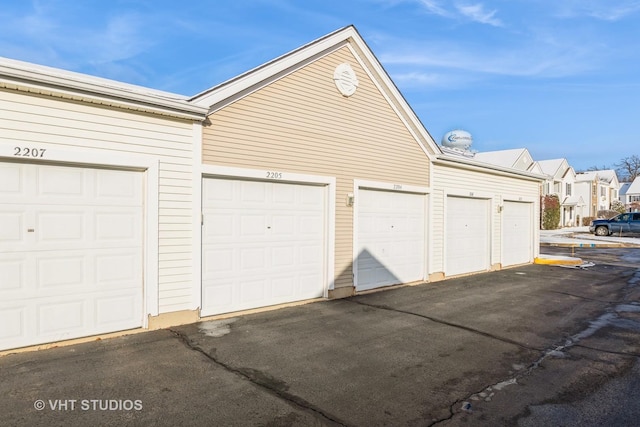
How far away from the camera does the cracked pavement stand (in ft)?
12.0

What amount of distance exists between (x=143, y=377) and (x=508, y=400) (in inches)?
153

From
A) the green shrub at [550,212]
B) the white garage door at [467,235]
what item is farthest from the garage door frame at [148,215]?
the green shrub at [550,212]

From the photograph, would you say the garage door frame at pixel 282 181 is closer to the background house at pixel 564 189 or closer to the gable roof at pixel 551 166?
the background house at pixel 564 189

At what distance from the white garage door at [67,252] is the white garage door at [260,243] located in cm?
123

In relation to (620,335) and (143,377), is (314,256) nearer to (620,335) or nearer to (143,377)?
(143,377)

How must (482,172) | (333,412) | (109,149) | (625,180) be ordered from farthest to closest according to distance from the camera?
1. (625,180)
2. (482,172)
3. (109,149)
4. (333,412)

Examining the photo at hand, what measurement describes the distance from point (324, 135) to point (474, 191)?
20.5 feet

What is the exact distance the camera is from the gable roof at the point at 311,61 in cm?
686

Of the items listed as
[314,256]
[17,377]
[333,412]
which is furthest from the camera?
[314,256]

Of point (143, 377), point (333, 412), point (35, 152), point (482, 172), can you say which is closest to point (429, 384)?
point (333, 412)

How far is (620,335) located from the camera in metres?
6.27

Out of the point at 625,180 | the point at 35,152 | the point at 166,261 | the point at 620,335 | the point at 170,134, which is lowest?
the point at 620,335

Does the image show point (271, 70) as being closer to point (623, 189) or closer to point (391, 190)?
point (391, 190)

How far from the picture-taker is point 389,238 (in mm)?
9836
